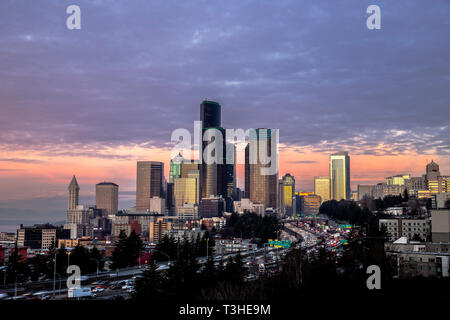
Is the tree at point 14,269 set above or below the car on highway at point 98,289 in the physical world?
below

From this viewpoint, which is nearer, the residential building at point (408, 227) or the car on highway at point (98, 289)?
the car on highway at point (98, 289)

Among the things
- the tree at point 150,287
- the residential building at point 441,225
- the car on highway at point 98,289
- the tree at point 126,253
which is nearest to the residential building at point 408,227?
the residential building at point 441,225

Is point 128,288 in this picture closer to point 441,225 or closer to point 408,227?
point 441,225

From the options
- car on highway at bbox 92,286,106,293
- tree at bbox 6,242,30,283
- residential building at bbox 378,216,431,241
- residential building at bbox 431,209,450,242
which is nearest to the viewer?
car on highway at bbox 92,286,106,293

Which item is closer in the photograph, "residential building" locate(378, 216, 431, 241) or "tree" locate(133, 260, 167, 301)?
"tree" locate(133, 260, 167, 301)

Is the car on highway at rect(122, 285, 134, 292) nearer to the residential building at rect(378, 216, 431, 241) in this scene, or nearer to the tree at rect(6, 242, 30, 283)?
the tree at rect(6, 242, 30, 283)

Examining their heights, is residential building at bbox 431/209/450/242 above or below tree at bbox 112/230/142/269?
above

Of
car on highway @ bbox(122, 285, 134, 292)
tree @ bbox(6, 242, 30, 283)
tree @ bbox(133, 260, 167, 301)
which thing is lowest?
tree @ bbox(6, 242, 30, 283)

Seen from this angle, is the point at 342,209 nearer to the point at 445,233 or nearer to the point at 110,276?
the point at 445,233

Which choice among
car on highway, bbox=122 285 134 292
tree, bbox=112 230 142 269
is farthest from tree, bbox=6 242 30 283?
car on highway, bbox=122 285 134 292

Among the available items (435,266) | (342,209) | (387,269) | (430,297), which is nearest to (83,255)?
(387,269)

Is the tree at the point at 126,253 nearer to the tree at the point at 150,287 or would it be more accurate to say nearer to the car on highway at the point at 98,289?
the car on highway at the point at 98,289
